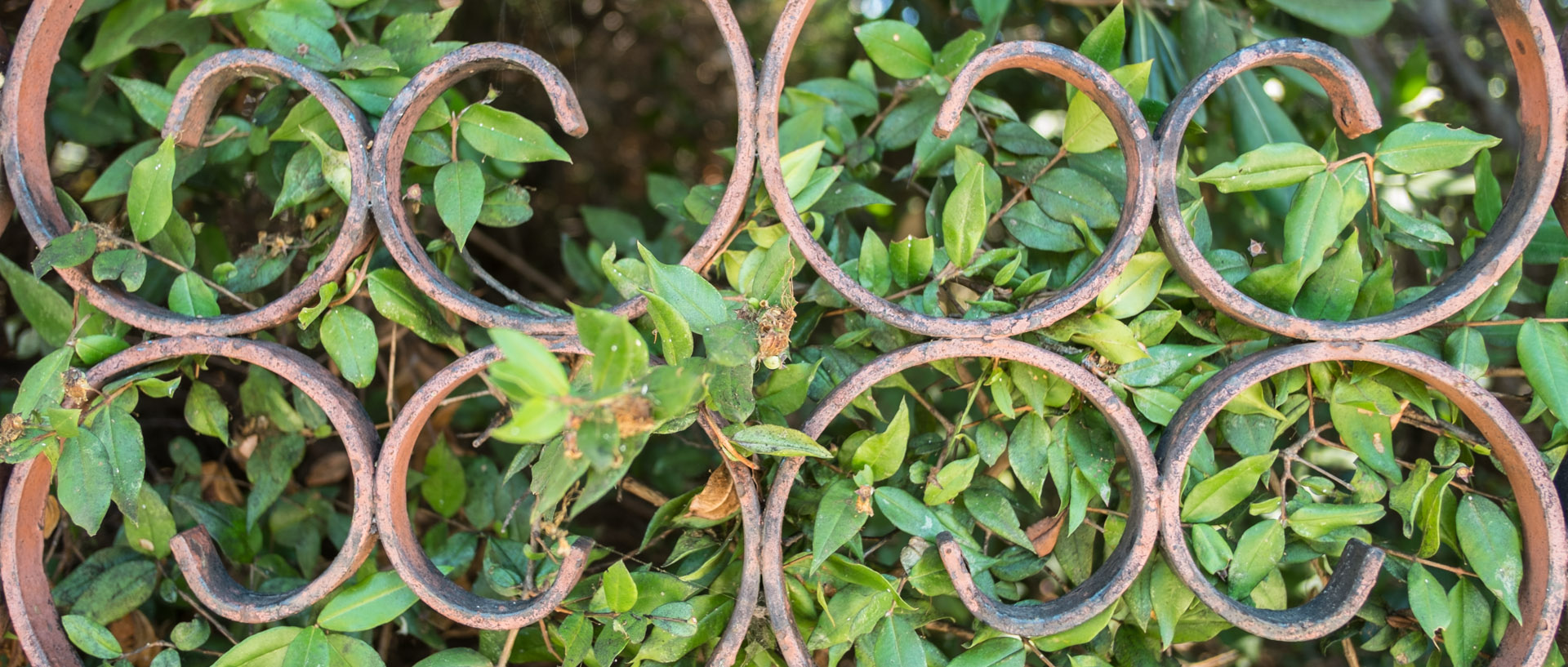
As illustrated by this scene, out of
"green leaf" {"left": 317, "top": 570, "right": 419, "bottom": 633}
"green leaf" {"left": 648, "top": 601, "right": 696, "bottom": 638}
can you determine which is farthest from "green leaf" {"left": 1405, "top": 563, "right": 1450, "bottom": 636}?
"green leaf" {"left": 317, "top": 570, "right": 419, "bottom": 633}

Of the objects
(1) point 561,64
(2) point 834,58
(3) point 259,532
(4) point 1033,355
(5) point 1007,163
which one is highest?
(2) point 834,58

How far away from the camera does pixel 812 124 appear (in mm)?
→ 901

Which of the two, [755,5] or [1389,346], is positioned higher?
[755,5]

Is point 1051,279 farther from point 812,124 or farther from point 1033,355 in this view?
point 812,124

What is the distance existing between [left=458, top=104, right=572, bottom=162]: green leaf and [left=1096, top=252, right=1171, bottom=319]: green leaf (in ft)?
1.54

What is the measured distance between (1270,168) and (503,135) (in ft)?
2.05

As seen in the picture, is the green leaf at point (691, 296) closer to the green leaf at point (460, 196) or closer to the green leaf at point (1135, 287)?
the green leaf at point (460, 196)

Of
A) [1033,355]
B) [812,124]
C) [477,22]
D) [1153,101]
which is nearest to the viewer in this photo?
[1033,355]

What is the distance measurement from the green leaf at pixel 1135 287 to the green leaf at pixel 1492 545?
310 mm

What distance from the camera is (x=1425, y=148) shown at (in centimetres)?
71

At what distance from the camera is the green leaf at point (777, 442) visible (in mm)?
624

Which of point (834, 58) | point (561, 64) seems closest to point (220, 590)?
point (561, 64)

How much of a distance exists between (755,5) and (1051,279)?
1.22 m

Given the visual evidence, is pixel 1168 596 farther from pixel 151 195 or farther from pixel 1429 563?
pixel 151 195
